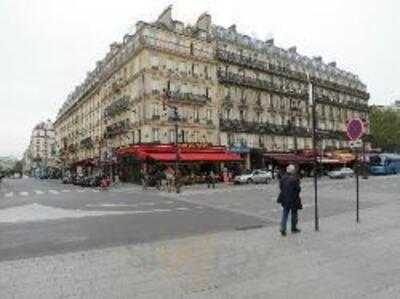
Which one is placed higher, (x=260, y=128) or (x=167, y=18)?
(x=167, y=18)

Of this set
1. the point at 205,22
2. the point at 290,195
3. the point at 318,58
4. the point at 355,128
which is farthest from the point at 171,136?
the point at 290,195

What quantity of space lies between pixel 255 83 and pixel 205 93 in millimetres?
8371

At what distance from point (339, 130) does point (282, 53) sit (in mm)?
16374

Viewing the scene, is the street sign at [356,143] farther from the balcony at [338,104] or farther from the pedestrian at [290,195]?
the balcony at [338,104]

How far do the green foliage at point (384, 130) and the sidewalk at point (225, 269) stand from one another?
292 ft

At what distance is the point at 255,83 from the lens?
6256cm

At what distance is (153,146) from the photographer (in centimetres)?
5097

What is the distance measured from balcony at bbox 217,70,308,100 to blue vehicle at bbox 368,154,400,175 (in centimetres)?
1201

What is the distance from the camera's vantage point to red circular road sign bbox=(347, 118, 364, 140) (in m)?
14.4

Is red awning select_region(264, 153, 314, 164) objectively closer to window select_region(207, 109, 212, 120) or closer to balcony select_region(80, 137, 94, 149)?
window select_region(207, 109, 212, 120)

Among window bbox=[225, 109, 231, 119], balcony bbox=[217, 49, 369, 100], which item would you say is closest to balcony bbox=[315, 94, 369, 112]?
balcony bbox=[217, 49, 369, 100]

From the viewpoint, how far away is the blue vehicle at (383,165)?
65.1 metres

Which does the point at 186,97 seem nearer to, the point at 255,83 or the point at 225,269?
the point at 255,83

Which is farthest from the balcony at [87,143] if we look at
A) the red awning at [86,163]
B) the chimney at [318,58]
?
the chimney at [318,58]
